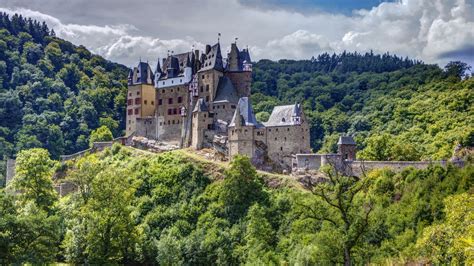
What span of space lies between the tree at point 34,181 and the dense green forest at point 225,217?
0.37ft

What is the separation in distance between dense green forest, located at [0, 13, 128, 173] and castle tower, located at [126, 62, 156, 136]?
102 ft

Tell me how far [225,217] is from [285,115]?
14.9 m

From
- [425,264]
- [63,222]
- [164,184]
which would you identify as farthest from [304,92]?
[425,264]

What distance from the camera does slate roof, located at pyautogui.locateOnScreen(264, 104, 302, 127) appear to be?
70.8 metres

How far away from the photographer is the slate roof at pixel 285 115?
7075 cm

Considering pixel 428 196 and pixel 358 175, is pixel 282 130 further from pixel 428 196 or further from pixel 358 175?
pixel 428 196

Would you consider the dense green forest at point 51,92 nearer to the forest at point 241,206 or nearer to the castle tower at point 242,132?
the forest at point 241,206

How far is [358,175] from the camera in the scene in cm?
6525

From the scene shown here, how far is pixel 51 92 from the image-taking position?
134375 millimetres

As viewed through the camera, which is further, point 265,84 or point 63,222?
point 265,84

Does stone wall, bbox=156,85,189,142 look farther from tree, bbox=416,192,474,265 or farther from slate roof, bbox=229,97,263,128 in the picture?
tree, bbox=416,192,474,265

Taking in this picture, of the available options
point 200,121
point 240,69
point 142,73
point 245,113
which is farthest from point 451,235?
point 142,73

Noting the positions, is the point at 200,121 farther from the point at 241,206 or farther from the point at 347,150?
the point at 347,150

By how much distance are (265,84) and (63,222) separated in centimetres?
10368
